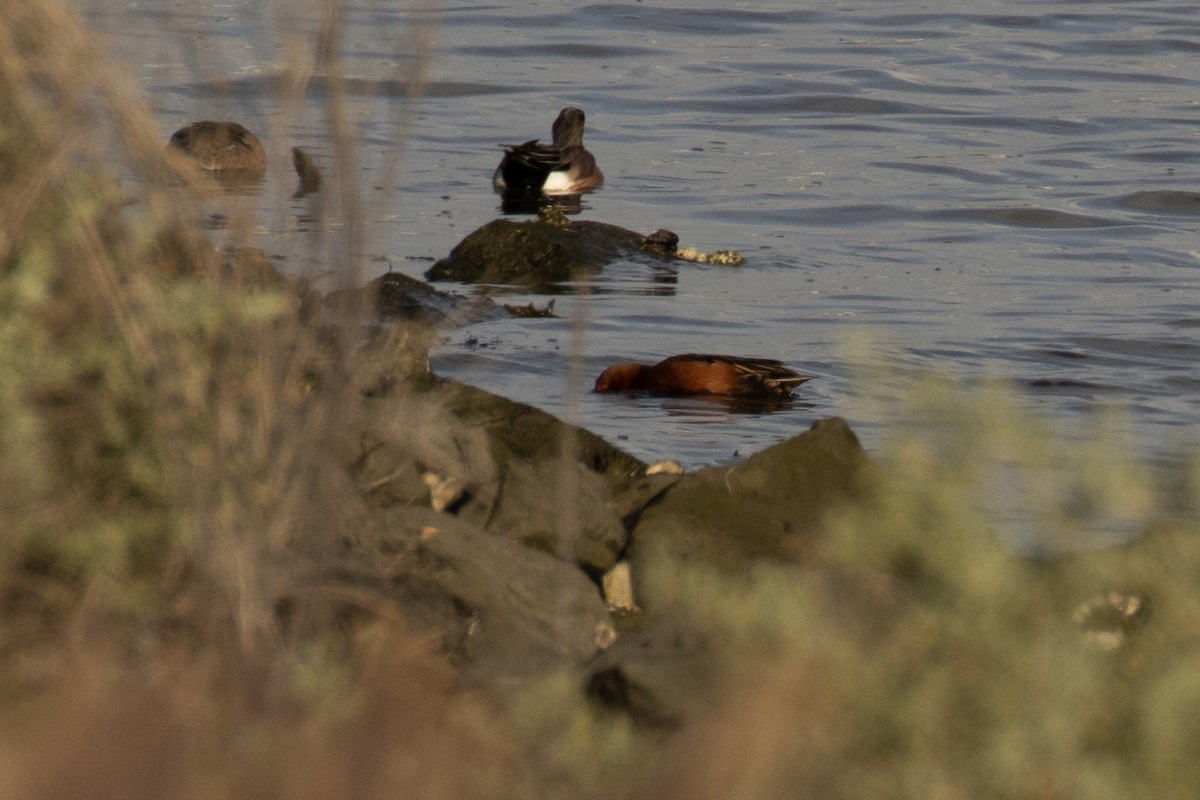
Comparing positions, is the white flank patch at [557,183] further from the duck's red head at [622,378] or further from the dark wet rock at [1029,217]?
the duck's red head at [622,378]

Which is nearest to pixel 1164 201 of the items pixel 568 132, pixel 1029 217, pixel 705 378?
pixel 1029 217

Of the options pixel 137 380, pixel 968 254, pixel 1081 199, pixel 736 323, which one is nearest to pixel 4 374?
pixel 137 380

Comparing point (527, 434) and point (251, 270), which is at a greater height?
point (251, 270)

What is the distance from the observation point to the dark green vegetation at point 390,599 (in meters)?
2.24

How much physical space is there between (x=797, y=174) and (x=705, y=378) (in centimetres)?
729

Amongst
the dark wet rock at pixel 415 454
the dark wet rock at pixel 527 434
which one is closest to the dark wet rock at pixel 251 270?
the dark wet rock at pixel 415 454

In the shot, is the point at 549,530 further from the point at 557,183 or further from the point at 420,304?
the point at 557,183

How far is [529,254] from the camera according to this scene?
11781 millimetres

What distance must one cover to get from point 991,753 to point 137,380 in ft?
6.58

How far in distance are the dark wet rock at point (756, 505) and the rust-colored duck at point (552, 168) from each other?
9.20 metres

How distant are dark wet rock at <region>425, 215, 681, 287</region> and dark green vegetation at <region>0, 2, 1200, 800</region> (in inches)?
269

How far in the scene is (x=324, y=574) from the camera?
10.9ft

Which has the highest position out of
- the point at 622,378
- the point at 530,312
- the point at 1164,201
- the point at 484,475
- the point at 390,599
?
the point at 390,599

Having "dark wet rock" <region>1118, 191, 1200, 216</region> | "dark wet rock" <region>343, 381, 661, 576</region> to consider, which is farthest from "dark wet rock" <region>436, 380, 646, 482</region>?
"dark wet rock" <region>1118, 191, 1200, 216</region>
